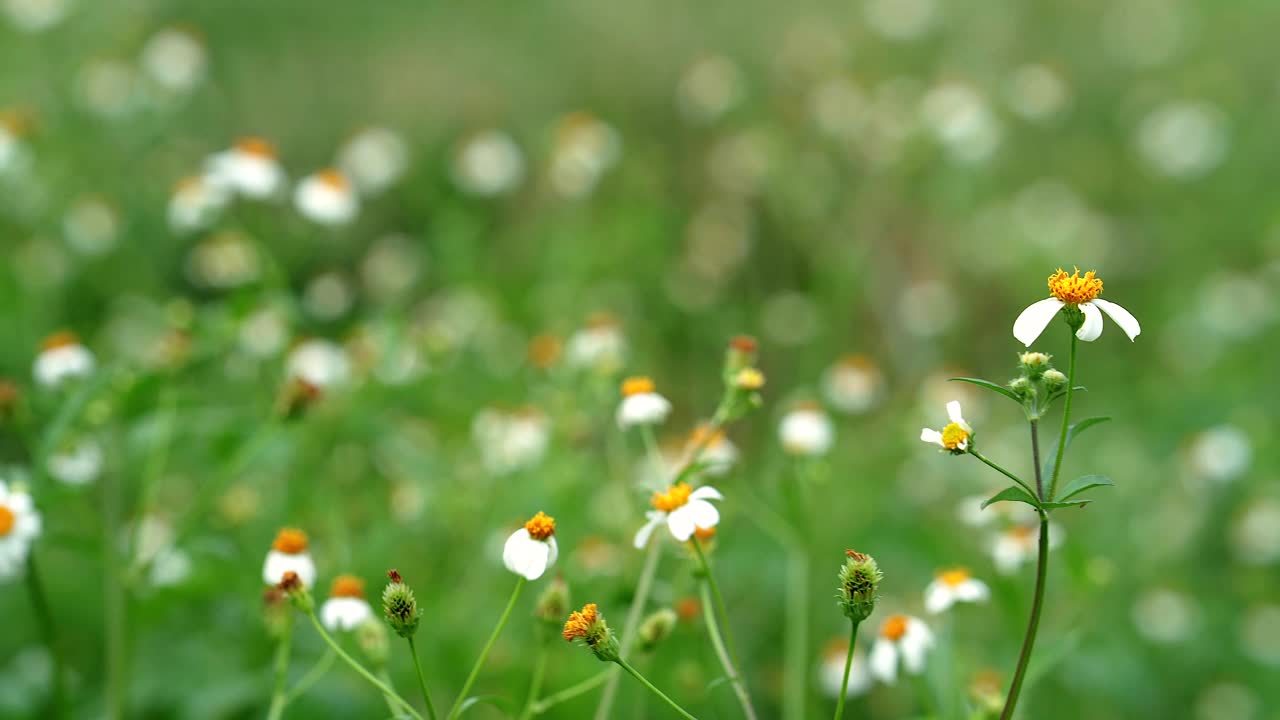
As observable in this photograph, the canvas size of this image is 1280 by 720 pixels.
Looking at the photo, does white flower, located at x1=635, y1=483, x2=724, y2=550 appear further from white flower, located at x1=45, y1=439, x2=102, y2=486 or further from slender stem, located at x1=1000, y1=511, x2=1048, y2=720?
white flower, located at x1=45, y1=439, x2=102, y2=486

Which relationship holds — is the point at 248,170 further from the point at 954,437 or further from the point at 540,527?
the point at 954,437

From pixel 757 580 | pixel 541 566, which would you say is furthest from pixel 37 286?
pixel 541 566

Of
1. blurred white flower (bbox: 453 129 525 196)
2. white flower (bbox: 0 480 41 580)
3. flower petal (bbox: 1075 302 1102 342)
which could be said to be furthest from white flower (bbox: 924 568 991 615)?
blurred white flower (bbox: 453 129 525 196)

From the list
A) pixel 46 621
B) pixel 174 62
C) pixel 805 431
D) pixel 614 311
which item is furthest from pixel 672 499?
pixel 174 62

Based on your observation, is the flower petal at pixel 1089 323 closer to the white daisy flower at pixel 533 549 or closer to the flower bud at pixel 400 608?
the white daisy flower at pixel 533 549

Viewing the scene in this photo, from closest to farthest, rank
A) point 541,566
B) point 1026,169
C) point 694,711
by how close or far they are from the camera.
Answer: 1. point 541,566
2. point 694,711
3. point 1026,169

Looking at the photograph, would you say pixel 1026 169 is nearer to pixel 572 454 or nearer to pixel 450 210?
pixel 450 210
